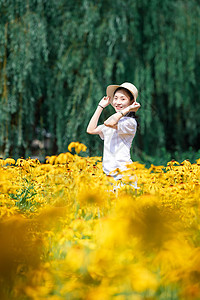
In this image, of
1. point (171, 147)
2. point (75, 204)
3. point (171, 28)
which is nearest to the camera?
point (75, 204)

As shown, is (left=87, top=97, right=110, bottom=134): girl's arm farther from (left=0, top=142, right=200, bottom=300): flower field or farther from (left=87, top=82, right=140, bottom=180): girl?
(left=0, top=142, right=200, bottom=300): flower field

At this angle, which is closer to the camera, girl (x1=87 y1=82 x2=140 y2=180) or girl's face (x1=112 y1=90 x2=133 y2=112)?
girl (x1=87 y1=82 x2=140 y2=180)

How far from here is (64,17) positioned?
17.9 feet

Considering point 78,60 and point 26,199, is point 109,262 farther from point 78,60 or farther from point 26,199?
point 78,60

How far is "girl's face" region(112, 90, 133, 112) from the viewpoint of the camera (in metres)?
2.95

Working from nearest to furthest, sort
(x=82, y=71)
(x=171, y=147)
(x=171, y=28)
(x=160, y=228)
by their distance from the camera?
(x=160, y=228), (x=82, y=71), (x=171, y=28), (x=171, y=147)

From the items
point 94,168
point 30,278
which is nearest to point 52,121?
point 94,168

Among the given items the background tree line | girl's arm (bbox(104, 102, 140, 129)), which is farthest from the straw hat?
the background tree line

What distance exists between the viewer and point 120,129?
2.84 metres

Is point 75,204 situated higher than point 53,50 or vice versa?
point 53,50

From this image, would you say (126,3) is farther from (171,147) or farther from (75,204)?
(75,204)

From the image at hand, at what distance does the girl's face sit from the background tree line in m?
2.27

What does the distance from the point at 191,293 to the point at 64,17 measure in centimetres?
499

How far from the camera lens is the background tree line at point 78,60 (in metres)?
5.26
